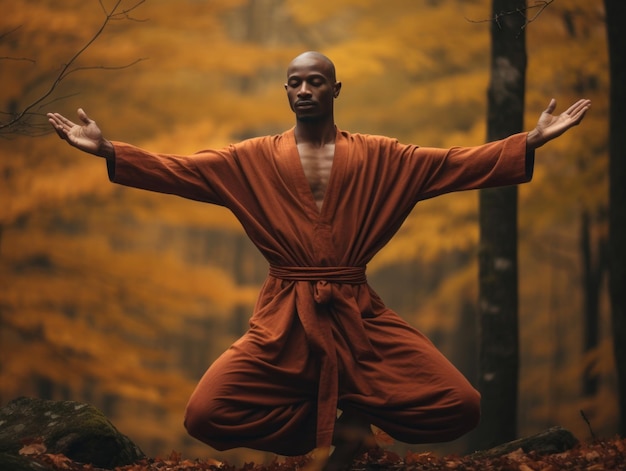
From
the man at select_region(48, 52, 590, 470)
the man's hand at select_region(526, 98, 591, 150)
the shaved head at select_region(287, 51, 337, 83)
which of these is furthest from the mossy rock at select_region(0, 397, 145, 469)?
the man's hand at select_region(526, 98, 591, 150)

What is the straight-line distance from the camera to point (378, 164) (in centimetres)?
474

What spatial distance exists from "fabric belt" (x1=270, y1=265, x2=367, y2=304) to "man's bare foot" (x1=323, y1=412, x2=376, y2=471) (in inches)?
24.3

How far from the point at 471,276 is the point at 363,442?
6.46 meters

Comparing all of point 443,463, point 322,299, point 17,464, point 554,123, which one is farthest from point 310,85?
point 17,464

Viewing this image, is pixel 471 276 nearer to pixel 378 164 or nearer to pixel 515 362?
pixel 515 362

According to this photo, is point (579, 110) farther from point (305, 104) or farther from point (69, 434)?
point (69, 434)

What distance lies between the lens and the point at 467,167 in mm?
4660

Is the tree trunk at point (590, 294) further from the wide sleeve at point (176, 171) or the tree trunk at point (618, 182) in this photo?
the wide sleeve at point (176, 171)

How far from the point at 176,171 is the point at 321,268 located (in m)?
0.90

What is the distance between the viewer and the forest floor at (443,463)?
4.57m

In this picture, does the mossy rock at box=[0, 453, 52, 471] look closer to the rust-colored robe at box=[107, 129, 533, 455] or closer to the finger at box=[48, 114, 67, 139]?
the rust-colored robe at box=[107, 129, 533, 455]

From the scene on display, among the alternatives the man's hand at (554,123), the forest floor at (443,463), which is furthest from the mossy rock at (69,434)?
the man's hand at (554,123)

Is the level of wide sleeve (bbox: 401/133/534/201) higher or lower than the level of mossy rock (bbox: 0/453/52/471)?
higher

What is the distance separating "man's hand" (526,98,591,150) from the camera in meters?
4.49
